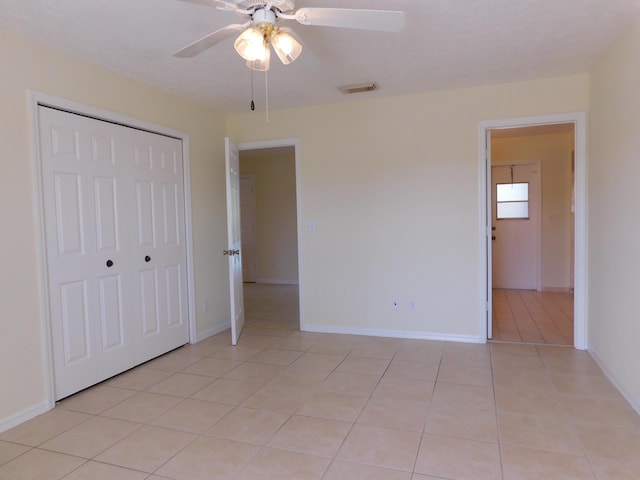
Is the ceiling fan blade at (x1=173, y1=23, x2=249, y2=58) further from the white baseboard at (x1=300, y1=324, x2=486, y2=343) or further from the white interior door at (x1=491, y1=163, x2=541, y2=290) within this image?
the white interior door at (x1=491, y1=163, x2=541, y2=290)

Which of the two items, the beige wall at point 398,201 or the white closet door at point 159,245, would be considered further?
the beige wall at point 398,201

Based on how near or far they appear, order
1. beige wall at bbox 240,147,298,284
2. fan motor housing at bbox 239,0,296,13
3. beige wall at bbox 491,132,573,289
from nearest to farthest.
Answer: fan motor housing at bbox 239,0,296,13 < beige wall at bbox 491,132,573,289 < beige wall at bbox 240,147,298,284

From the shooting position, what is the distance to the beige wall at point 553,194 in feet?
21.1

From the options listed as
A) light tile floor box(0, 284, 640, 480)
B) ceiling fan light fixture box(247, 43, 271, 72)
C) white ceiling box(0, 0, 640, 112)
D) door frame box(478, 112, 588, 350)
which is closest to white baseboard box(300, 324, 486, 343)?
door frame box(478, 112, 588, 350)

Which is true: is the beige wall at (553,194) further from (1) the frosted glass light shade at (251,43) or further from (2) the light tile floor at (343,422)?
(1) the frosted glass light shade at (251,43)

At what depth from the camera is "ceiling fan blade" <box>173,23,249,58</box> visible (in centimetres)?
196

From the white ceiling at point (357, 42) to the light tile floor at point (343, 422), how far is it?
2135 mm

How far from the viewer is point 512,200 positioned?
6777 millimetres

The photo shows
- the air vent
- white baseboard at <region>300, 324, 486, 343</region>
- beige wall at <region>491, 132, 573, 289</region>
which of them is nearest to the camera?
the air vent

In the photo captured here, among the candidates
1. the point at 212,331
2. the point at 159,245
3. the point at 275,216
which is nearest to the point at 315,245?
the point at 212,331

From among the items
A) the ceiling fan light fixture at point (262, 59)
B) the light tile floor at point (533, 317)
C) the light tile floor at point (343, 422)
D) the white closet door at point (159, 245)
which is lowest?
the light tile floor at point (343, 422)

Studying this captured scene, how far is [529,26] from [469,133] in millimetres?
1320

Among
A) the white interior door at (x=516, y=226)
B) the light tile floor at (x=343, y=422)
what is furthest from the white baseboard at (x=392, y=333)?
the white interior door at (x=516, y=226)

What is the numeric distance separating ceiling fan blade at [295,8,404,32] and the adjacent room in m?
0.01
